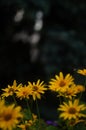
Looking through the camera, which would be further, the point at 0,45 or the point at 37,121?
the point at 0,45

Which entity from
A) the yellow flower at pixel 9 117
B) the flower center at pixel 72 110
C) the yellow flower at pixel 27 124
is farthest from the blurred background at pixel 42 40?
the yellow flower at pixel 9 117

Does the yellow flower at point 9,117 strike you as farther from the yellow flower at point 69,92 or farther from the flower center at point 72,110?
the yellow flower at point 69,92

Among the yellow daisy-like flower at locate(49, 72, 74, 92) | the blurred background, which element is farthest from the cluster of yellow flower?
the blurred background

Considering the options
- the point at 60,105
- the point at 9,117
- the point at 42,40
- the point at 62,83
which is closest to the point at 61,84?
the point at 62,83

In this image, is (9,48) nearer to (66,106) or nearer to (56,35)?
(56,35)

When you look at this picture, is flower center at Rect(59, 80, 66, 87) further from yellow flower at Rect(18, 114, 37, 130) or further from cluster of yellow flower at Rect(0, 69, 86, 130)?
yellow flower at Rect(18, 114, 37, 130)

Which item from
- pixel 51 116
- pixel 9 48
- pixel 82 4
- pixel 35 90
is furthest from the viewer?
pixel 9 48

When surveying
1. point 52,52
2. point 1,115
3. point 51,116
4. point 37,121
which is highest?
point 52,52

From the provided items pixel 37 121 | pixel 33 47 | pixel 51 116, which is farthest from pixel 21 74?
pixel 37 121
